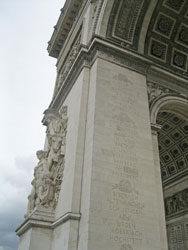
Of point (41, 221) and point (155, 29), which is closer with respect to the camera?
point (41, 221)

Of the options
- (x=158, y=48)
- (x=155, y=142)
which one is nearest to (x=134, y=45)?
(x=158, y=48)

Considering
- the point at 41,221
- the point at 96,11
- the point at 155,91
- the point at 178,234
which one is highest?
the point at 96,11

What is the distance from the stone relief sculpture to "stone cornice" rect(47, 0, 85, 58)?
→ 7.98 metres

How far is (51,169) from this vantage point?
10.3 meters

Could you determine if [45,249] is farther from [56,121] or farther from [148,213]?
[56,121]

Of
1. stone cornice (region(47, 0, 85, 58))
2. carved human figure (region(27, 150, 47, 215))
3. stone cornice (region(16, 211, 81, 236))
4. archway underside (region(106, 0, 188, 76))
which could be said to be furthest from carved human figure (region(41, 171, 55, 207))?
stone cornice (region(47, 0, 85, 58))

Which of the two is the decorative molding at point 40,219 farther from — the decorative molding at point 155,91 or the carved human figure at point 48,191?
the decorative molding at point 155,91

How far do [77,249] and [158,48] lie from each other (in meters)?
10.1

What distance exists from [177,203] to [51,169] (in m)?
8.30

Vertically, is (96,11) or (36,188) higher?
(96,11)

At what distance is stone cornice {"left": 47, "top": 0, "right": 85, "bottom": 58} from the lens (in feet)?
51.7

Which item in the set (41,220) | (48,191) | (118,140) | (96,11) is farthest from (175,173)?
(96,11)

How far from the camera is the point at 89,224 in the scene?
6.35 m

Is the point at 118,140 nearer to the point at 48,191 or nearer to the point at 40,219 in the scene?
the point at 48,191
